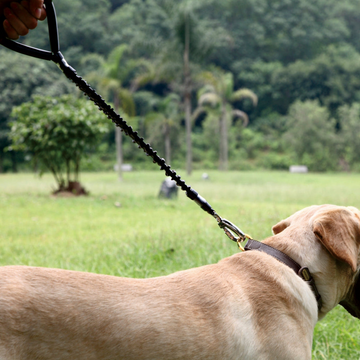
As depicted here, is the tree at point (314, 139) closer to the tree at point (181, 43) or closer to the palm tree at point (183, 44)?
the tree at point (181, 43)

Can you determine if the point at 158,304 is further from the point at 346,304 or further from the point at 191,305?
the point at 346,304

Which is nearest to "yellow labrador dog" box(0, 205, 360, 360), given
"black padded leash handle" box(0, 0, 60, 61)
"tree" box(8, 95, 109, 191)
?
"black padded leash handle" box(0, 0, 60, 61)

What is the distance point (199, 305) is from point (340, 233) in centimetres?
67

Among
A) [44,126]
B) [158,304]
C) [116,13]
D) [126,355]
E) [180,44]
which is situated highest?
[116,13]

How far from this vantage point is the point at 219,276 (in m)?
1.66

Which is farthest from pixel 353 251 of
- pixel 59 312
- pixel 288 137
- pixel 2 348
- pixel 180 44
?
pixel 288 137

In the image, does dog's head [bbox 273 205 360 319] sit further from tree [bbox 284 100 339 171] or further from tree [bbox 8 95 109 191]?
tree [bbox 284 100 339 171]

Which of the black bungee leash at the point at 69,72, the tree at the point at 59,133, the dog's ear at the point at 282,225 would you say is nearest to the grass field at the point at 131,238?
the dog's ear at the point at 282,225

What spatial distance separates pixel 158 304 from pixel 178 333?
121 millimetres

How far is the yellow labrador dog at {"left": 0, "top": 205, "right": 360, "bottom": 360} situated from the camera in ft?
4.19

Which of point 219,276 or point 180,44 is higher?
point 180,44

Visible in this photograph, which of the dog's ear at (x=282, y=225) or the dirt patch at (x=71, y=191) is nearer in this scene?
the dog's ear at (x=282, y=225)

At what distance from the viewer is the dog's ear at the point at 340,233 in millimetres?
1684

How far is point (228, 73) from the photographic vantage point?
3509cm
